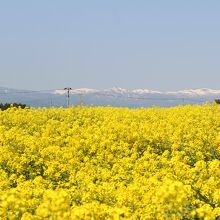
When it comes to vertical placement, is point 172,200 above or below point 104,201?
above

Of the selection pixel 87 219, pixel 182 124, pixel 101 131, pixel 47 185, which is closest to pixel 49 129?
pixel 101 131

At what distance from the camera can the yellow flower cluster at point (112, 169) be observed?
6988 millimetres

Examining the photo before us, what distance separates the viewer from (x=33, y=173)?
541 inches

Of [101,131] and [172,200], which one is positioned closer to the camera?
[172,200]

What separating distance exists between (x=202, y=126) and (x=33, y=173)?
7565mm

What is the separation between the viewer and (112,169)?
42.4 feet

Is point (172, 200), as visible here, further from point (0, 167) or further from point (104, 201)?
point (0, 167)

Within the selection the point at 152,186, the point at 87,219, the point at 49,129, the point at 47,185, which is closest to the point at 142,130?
the point at 49,129

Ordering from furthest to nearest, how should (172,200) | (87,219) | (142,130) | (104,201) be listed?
(142,130) → (104,201) → (87,219) → (172,200)

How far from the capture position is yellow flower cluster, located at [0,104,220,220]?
6988 millimetres

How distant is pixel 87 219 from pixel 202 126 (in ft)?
41.7

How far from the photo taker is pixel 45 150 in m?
15.0

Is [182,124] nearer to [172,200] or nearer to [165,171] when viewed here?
[165,171]

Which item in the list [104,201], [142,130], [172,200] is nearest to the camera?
[172,200]
